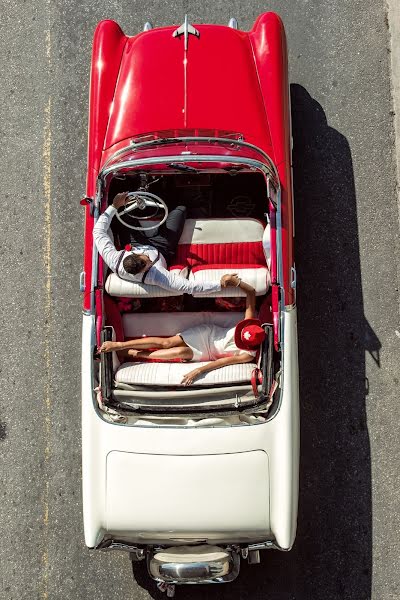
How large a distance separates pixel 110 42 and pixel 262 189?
1.84 m

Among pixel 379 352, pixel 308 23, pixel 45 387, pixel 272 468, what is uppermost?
pixel 308 23

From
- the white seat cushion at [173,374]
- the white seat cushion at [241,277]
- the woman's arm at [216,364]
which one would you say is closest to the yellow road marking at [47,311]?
the white seat cushion at [173,374]

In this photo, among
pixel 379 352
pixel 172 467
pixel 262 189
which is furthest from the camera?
pixel 379 352

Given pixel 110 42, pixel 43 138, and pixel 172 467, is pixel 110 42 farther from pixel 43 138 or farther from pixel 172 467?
pixel 172 467

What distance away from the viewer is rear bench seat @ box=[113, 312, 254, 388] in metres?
4.17

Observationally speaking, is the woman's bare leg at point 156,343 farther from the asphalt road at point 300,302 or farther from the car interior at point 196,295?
the asphalt road at point 300,302

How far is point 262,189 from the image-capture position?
4.97 metres

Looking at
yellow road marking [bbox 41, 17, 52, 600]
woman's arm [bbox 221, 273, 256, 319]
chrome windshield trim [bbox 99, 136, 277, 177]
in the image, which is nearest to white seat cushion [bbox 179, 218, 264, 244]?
woman's arm [bbox 221, 273, 256, 319]

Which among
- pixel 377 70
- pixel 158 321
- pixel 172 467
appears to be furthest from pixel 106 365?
pixel 377 70

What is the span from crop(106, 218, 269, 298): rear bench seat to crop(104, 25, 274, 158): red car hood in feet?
2.24

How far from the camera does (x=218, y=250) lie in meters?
4.68

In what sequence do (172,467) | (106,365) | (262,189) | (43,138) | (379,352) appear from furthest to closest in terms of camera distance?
(43,138) → (379,352) → (262,189) → (106,365) → (172,467)

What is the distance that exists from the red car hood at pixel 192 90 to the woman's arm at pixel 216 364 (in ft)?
5.53

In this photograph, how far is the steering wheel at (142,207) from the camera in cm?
441
